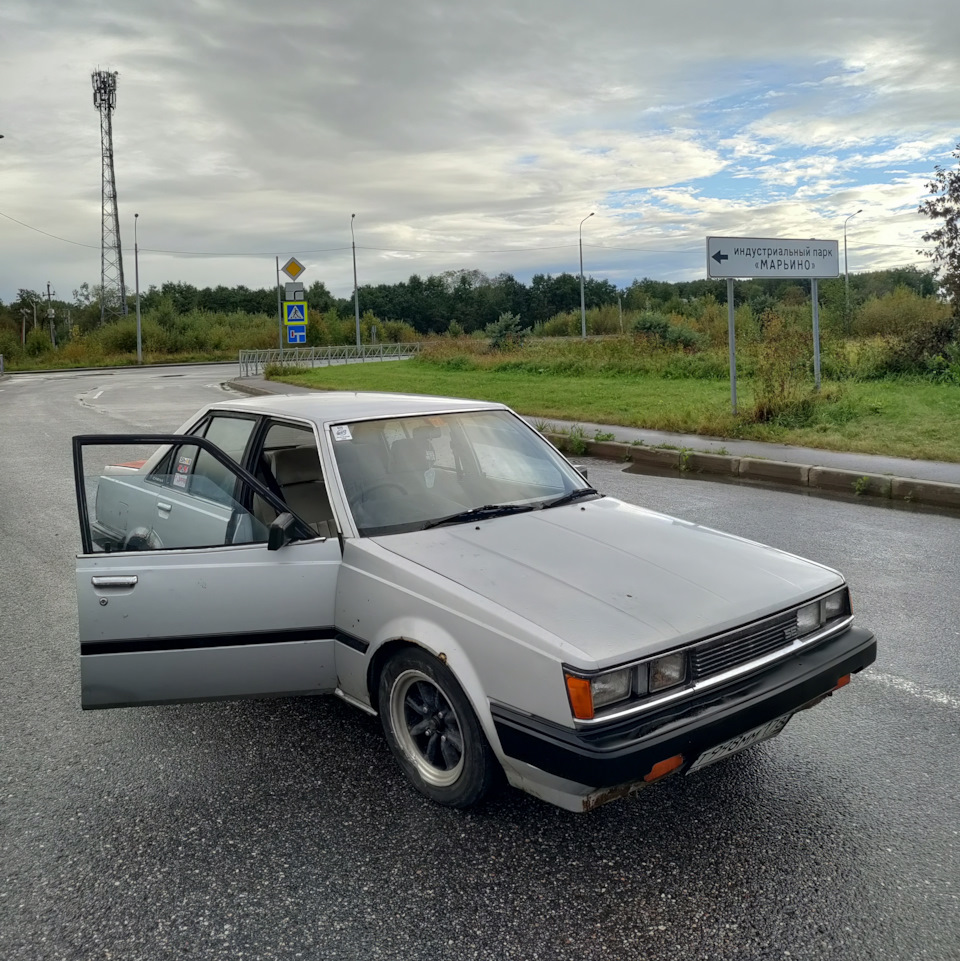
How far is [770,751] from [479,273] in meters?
120

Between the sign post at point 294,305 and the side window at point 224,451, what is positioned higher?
the sign post at point 294,305

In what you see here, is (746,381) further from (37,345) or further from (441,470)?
(37,345)

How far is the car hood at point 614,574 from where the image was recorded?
281 cm

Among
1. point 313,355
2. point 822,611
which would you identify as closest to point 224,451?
point 822,611

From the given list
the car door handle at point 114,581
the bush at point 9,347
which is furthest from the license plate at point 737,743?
the bush at point 9,347

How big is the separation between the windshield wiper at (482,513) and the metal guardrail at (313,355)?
3257cm

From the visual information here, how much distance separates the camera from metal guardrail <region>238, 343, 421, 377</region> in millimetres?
37406

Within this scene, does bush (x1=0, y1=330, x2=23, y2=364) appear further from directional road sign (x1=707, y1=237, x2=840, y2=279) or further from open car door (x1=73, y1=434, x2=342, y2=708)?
open car door (x1=73, y1=434, x2=342, y2=708)

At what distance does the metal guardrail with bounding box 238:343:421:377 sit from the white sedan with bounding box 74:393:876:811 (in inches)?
1267

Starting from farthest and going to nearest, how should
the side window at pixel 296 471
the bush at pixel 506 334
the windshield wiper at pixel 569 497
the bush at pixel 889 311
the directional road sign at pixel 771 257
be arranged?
1. the bush at pixel 506 334
2. the bush at pixel 889 311
3. the directional road sign at pixel 771 257
4. the windshield wiper at pixel 569 497
5. the side window at pixel 296 471

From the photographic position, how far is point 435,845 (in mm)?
2922

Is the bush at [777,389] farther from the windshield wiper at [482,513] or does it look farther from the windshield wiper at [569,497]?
the windshield wiper at [482,513]

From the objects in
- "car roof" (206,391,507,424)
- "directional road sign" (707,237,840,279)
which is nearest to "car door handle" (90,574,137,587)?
"car roof" (206,391,507,424)

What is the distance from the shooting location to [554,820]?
309 cm
